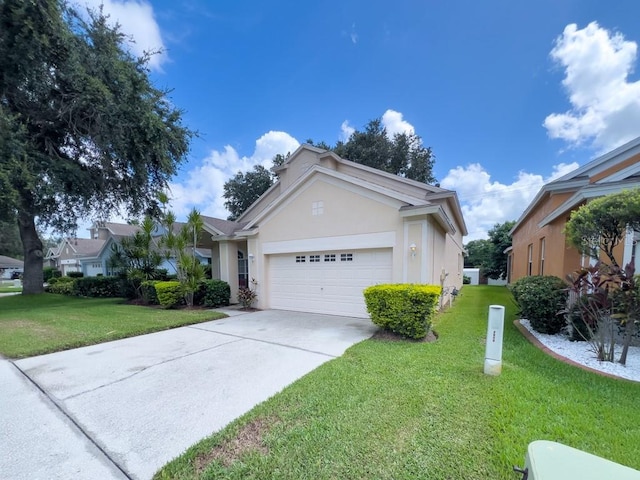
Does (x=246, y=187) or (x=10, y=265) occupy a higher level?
(x=246, y=187)

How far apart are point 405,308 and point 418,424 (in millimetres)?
3310

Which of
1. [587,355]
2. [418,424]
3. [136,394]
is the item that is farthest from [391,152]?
[136,394]

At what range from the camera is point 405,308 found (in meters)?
6.06

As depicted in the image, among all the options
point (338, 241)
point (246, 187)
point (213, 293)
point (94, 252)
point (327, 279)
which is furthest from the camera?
point (94, 252)

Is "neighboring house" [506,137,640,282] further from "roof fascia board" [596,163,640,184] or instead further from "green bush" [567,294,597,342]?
"green bush" [567,294,597,342]

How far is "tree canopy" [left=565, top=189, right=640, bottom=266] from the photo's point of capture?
4504mm

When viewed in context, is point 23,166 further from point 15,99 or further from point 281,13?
point 281,13

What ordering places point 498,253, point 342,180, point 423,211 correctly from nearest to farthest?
point 423,211
point 342,180
point 498,253

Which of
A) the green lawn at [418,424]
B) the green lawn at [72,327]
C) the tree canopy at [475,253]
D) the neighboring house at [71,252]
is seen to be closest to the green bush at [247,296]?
the green lawn at [72,327]

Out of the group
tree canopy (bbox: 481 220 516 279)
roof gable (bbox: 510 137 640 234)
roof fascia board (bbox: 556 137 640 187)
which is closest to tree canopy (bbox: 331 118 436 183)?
tree canopy (bbox: 481 220 516 279)

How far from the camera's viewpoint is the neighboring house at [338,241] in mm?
7555

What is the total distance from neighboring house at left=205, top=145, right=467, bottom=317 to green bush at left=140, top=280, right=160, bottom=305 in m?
3.39

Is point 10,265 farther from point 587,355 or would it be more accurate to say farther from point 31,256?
point 587,355

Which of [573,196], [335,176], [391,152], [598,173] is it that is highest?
[391,152]
